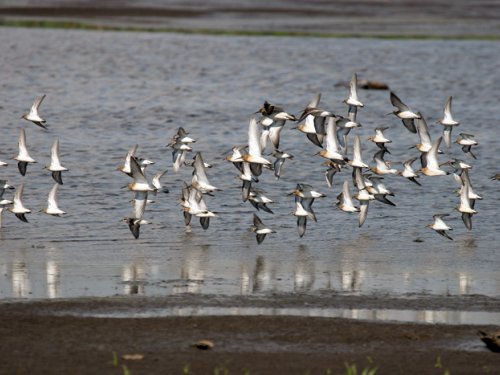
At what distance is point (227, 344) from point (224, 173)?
1111cm

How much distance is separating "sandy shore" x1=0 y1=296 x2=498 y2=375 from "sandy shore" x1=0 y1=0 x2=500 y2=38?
122 feet

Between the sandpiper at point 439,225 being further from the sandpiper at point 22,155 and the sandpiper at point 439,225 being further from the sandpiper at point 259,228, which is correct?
the sandpiper at point 22,155

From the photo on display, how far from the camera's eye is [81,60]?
42.0 metres

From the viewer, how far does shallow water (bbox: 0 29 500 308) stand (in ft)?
53.1

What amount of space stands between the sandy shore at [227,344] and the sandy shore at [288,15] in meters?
37.1

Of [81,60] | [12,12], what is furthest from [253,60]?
[12,12]

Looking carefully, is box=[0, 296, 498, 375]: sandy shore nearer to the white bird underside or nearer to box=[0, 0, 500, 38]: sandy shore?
the white bird underside

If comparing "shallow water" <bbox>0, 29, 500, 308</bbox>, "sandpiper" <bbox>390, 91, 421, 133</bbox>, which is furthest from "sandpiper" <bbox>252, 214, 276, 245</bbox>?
"sandpiper" <bbox>390, 91, 421, 133</bbox>

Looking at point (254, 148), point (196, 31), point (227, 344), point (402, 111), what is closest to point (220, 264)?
point (254, 148)

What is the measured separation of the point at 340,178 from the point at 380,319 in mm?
9621

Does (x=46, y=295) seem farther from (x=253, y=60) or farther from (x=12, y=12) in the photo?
(x=12, y=12)

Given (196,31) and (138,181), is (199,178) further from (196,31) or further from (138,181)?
(196,31)

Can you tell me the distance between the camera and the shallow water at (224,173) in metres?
16.2

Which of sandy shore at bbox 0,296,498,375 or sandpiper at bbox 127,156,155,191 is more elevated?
sandpiper at bbox 127,156,155,191
